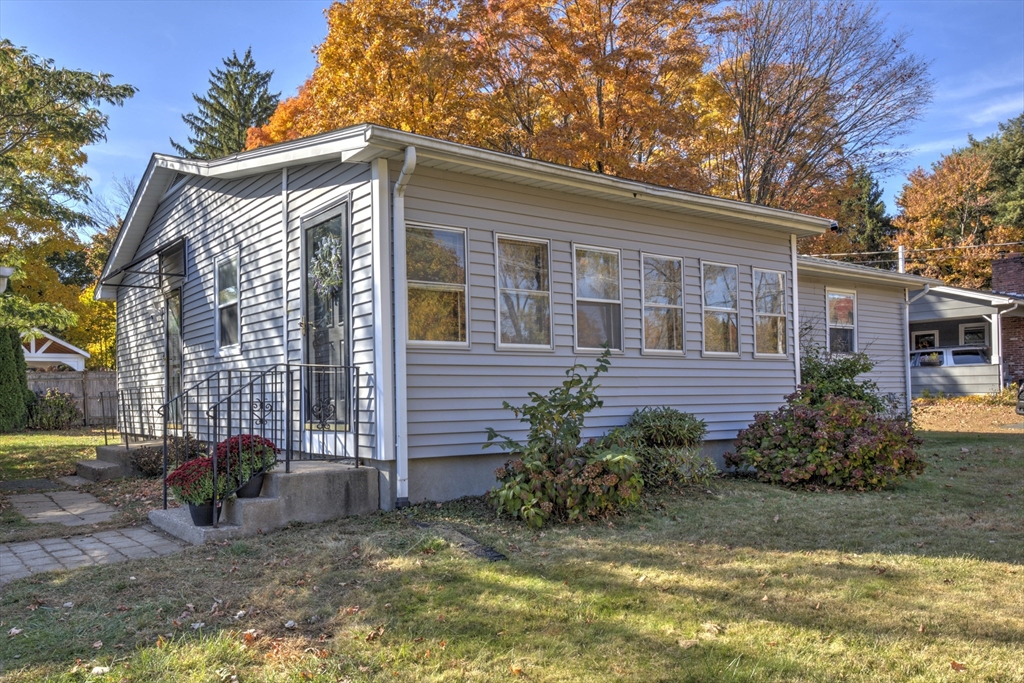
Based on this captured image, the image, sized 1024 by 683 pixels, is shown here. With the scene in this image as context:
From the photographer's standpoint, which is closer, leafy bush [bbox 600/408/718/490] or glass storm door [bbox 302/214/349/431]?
glass storm door [bbox 302/214/349/431]

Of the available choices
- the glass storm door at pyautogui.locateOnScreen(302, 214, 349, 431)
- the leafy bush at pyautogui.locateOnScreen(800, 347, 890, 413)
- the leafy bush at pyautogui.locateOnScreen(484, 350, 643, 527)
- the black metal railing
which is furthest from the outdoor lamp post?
the leafy bush at pyautogui.locateOnScreen(800, 347, 890, 413)

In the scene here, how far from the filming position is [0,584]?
483 cm

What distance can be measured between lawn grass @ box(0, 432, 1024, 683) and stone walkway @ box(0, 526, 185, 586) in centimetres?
32

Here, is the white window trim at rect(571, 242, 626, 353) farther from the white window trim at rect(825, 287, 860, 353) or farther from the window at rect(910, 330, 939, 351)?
the window at rect(910, 330, 939, 351)

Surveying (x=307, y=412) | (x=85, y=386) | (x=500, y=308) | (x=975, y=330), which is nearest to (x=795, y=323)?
(x=500, y=308)

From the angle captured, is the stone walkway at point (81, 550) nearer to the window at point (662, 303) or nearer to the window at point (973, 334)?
the window at point (662, 303)

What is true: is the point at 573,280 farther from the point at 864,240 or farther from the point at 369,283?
the point at 864,240

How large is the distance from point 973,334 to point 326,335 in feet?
73.1

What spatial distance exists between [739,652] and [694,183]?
1419 cm

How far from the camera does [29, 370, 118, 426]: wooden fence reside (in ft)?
65.2

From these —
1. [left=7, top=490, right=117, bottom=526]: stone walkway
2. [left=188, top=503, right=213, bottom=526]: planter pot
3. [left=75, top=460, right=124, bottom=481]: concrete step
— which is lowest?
[left=7, top=490, right=117, bottom=526]: stone walkway

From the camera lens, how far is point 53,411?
1883cm

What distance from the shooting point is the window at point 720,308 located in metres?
9.94

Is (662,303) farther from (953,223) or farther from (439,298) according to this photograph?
(953,223)
